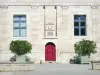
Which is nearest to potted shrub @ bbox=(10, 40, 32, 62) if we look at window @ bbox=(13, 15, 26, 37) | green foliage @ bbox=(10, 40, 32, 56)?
green foliage @ bbox=(10, 40, 32, 56)

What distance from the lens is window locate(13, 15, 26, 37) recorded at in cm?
3803

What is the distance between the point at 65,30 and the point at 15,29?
213 inches

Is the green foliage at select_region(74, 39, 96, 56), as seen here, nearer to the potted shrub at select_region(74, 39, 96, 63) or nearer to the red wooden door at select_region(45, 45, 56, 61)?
the potted shrub at select_region(74, 39, 96, 63)

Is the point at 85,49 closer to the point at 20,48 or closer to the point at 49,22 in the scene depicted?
the point at 49,22

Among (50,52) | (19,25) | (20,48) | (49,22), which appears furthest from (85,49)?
(19,25)

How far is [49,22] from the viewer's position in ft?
124

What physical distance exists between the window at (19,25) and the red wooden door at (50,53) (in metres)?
3.00

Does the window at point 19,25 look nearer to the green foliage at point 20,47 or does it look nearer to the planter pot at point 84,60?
the green foliage at point 20,47

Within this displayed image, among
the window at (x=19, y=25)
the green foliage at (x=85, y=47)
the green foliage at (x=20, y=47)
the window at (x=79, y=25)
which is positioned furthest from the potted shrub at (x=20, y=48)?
the window at (x=79, y=25)

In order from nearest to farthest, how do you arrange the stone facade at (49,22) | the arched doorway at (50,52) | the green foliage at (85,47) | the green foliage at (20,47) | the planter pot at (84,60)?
the green foliage at (20,47) → the green foliage at (85,47) → the planter pot at (84,60) → the stone facade at (49,22) → the arched doorway at (50,52)

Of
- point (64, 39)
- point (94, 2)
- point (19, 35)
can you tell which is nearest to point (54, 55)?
point (64, 39)

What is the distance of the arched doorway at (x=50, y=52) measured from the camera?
3766 cm

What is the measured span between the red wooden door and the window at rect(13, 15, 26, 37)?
3.00m

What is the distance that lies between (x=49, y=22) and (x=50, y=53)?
3.33 metres
